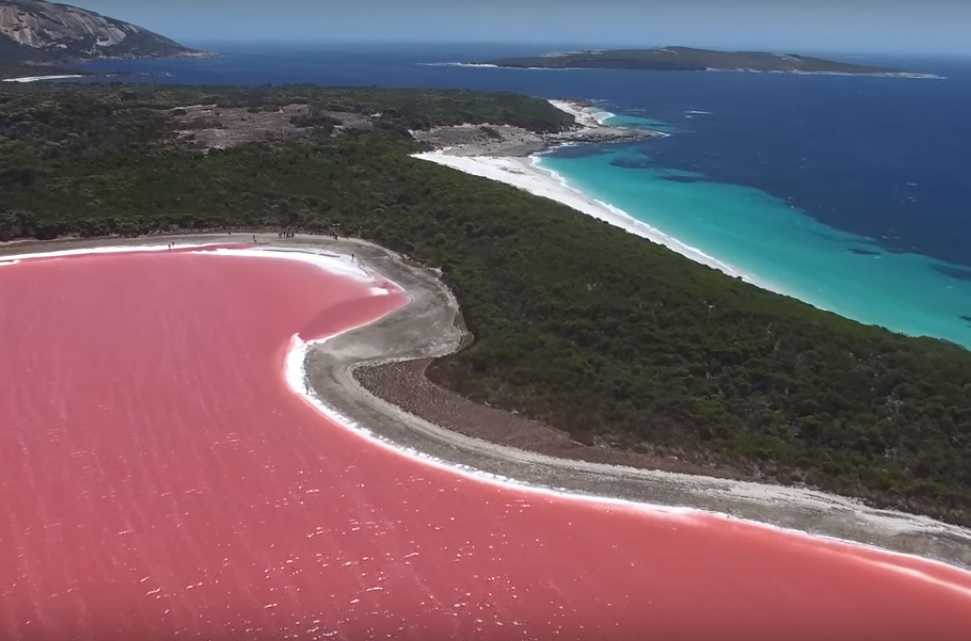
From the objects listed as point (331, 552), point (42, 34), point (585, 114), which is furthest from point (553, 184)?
point (42, 34)

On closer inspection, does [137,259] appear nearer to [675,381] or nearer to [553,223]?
[553,223]

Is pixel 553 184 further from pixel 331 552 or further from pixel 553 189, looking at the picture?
pixel 331 552

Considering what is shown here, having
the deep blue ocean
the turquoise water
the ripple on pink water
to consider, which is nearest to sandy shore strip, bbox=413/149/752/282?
the turquoise water

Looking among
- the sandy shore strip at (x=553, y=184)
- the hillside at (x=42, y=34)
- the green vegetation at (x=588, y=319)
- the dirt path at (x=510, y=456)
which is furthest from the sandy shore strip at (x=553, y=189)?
the hillside at (x=42, y=34)

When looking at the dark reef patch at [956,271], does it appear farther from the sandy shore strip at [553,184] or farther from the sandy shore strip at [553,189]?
the sandy shore strip at [553,189]

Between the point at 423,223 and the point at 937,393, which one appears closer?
the point at 937,393

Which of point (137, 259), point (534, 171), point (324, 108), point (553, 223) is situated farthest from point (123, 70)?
point (553, 223)

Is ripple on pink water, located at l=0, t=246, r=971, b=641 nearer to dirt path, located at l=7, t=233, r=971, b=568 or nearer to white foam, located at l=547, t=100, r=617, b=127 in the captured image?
dirt path, located at l=7, t=233, r=971, b=568
